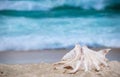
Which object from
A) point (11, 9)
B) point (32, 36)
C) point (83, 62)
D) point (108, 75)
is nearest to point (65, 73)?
point (83, 62)

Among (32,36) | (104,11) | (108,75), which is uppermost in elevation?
(104,11)

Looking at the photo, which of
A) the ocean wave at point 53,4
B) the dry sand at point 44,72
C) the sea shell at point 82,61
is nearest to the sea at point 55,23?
the ocean wave at point 53,4

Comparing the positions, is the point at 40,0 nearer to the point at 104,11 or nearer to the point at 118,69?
the point at 104,11

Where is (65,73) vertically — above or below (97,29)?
below

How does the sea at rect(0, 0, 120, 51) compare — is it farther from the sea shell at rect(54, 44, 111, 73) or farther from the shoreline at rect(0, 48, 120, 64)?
the sea shell at rect(54, 44, 111, 73)

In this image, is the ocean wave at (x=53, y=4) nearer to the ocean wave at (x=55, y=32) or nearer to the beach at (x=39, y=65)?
the ocean wave at (x=55, y=32)

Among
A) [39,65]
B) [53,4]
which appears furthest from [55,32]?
[39,65]
